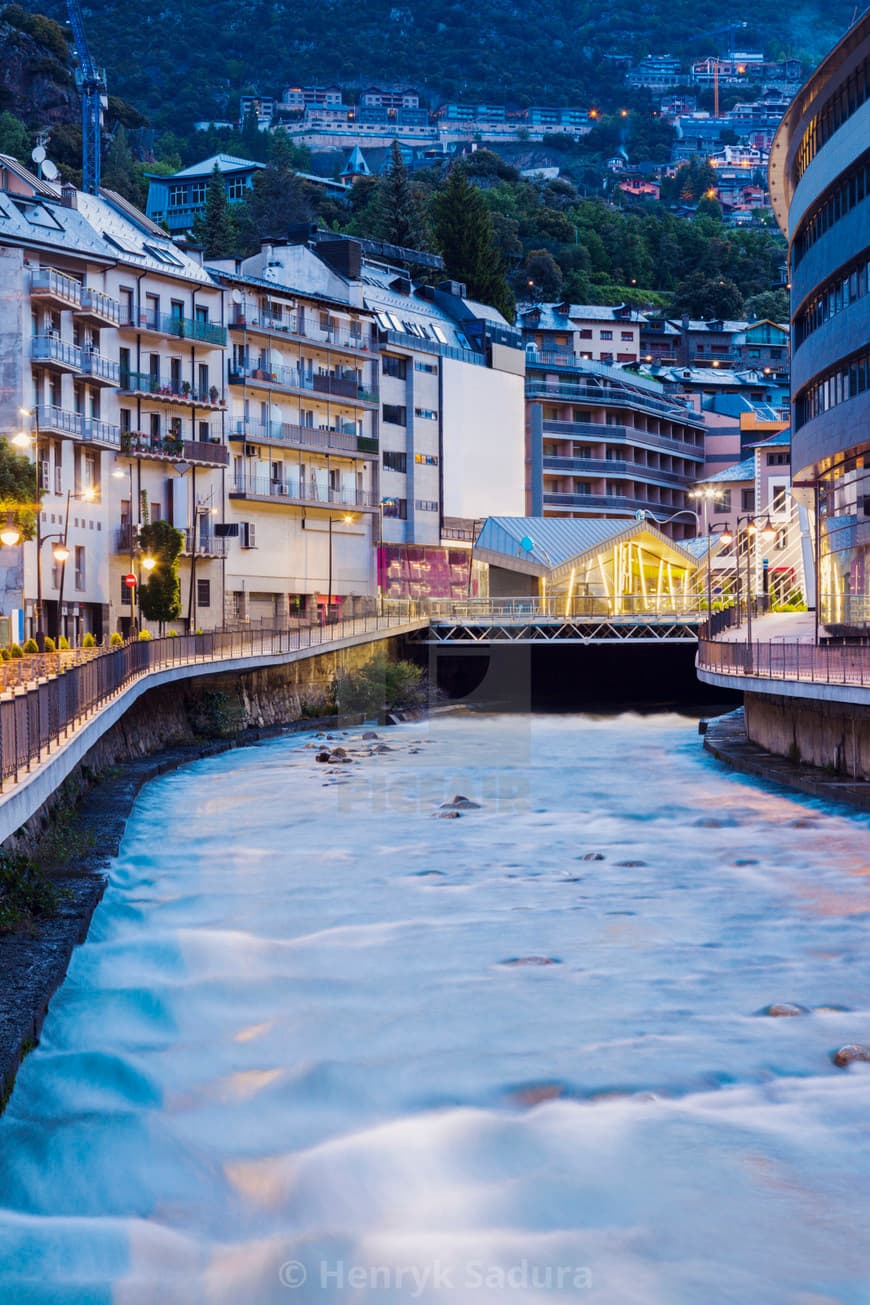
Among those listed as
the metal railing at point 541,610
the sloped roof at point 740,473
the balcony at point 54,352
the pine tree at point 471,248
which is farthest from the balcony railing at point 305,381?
the pine tree at point 471,248

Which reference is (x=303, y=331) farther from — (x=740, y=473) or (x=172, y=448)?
(x=740, y=473)

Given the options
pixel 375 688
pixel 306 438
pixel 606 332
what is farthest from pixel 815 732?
pixel 606 332

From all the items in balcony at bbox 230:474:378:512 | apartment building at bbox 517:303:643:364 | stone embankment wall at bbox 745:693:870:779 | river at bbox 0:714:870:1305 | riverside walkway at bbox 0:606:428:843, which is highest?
apartment building at bbox 517:303:643:364

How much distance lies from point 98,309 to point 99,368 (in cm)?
254

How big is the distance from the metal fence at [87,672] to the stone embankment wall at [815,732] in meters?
16.3

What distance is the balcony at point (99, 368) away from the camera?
7156cm

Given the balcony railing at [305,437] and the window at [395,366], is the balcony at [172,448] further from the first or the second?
the window at [395,366]

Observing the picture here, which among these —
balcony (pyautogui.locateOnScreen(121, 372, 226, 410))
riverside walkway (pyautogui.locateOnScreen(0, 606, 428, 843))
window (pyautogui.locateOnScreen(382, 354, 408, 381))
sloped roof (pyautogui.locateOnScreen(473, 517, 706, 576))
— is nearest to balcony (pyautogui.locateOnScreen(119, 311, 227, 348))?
balcony (pyautogui.locateOnScreen(121, 372, 226, 410))

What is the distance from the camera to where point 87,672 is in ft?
105

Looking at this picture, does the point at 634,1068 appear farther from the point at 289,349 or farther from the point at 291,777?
the point at 289,349

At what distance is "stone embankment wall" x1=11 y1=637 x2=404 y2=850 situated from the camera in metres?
42.6

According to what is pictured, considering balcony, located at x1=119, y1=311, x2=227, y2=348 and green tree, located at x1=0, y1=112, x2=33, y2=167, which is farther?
green tree, located at x1=0, y1=112, x2=33, y2=167

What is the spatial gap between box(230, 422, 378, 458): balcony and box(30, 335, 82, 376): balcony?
18.4 meters

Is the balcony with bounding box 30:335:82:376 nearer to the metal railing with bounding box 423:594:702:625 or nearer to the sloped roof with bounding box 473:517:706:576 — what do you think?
the metal railing with bounding box 423:594:702:625
